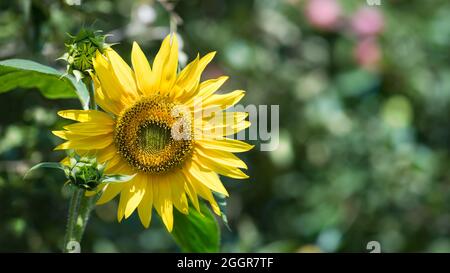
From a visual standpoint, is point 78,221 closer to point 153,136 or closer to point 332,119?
point 153,136

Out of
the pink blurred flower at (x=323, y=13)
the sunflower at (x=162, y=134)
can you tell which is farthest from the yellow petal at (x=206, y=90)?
the pink blurred flower at (x=323, y=13)

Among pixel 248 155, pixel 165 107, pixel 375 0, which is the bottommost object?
pixel 248 155

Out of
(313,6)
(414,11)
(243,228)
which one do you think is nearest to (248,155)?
(243,228)

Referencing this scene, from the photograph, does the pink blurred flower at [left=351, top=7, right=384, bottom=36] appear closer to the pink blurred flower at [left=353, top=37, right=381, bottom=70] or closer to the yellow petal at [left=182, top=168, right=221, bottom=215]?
the pink blurred flower at [left=353, top=37, right=381, bottom=70]

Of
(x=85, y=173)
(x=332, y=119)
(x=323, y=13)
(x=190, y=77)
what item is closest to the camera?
(x=85, y=173)

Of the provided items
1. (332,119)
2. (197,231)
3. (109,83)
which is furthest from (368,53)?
(109,83)
